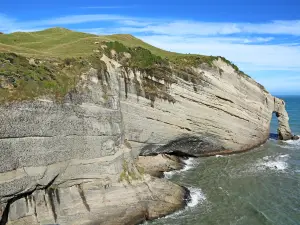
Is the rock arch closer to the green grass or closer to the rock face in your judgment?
the rock face

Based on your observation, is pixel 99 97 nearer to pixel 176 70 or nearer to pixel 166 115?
pixel 166 115

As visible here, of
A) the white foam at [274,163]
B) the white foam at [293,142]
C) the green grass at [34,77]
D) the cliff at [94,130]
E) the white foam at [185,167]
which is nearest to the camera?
the cliff at [94,130]

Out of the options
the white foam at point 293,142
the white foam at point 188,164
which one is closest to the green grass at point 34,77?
the white foam at point 188,164

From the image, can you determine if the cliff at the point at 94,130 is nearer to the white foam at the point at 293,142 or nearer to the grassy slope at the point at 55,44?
the grassy slope at the point at 55,44

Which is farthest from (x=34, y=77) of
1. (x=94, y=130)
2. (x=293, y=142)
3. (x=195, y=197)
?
(x=293, y=142)

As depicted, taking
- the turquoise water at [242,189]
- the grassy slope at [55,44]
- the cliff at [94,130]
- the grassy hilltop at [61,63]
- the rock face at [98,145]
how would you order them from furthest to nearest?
the grassy slope at [55,44] < the turquoise water at [242,189] < the grassy hilltop at [61,63] < the cliff at [94,130] < the rock face at [98,145]

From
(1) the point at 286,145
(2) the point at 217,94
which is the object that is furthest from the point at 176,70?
(1) the point at 286,145
